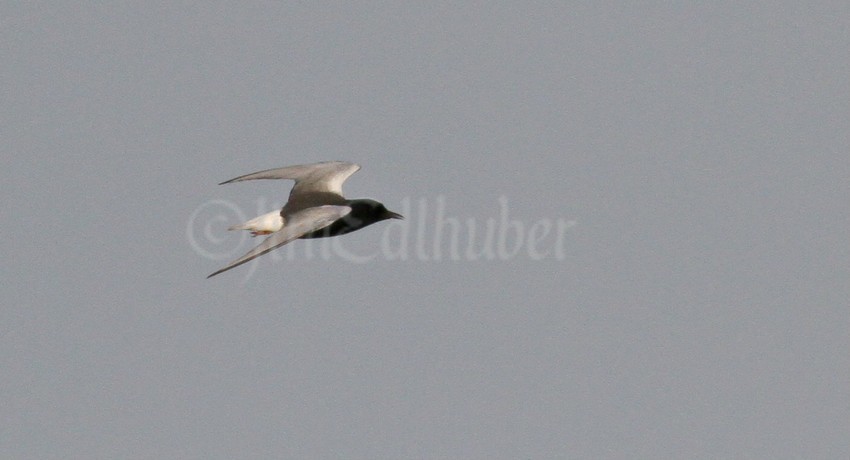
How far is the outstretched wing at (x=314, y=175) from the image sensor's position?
23.5m

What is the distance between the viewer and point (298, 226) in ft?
62.3

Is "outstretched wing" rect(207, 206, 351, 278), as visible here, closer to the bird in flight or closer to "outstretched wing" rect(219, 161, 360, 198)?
the bird in flight

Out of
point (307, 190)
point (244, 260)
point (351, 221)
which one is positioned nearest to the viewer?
point (244, 260)

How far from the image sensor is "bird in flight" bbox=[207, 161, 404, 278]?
19.5m

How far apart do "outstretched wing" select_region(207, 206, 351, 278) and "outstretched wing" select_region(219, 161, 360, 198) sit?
1.88 metres

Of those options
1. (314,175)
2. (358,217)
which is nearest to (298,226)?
(358,217)

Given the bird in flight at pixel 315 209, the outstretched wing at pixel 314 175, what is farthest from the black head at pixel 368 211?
the outstretched wing at pixel 314 175

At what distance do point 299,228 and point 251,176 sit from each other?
5.10 metres

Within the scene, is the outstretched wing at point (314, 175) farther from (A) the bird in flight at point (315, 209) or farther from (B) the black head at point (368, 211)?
(B) the black head at point (368, 211)

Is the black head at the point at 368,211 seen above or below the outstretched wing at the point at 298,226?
above

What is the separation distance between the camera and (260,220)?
22141 millimetres

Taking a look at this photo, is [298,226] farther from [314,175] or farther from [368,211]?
[314,175]

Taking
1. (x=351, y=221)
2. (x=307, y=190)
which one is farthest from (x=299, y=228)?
(x=307, y=190)

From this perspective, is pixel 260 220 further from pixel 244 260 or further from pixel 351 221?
pixel 244 260
